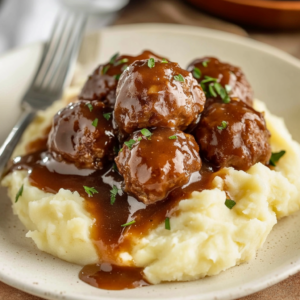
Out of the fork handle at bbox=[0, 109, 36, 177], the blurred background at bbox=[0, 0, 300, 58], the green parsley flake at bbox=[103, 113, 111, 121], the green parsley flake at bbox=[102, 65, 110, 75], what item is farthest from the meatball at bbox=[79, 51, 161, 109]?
the blurred background at bbox=[0, 0, 300, 58]

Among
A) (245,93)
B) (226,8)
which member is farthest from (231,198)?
(226,8)

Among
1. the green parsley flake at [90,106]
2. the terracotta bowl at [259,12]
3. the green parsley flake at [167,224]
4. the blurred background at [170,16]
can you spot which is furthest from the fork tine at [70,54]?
the green parsley flake at [167,224]

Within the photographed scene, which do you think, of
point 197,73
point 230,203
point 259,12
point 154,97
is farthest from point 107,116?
point 259,12

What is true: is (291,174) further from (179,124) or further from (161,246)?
(161,246)

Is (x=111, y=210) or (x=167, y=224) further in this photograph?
(x=111, y=210)

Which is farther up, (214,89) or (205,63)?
(205,63)

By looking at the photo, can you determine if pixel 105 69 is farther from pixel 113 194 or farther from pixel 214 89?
pixel 113 194

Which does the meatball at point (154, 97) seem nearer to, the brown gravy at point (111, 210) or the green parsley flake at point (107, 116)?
the green parsley flake at point (107, 116)
